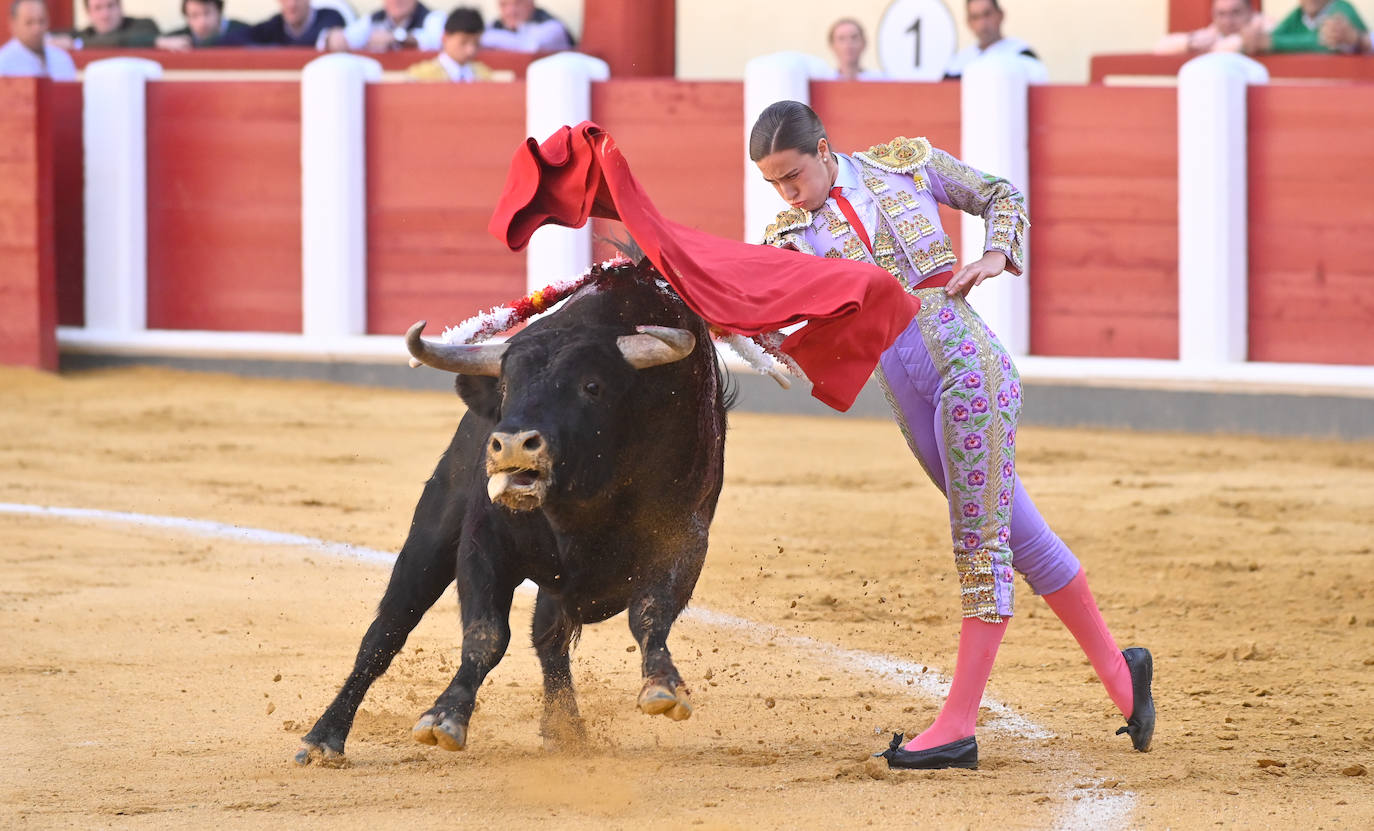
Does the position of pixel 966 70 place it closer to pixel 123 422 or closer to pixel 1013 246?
pixel 123 422

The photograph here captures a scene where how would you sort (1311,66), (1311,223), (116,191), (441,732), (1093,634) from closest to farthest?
(441,732) < (1093,634) < (1311,223) < (1311,66) < (116,191)

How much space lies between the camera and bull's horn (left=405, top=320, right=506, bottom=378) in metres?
2.93

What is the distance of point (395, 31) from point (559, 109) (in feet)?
4.92

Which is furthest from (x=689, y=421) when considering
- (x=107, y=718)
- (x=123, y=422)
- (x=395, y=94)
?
(x=395, y=94)

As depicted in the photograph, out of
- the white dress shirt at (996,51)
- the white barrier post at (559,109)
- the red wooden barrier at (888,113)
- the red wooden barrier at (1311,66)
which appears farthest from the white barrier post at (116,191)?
the red wooden barrier at (1311,66)

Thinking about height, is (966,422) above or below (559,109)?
below

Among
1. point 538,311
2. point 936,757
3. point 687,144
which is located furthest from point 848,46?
point 936,757

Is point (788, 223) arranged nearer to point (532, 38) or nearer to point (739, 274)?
point (739, 274)

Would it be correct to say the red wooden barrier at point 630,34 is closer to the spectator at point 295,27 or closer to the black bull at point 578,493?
the spectator at point 295,27

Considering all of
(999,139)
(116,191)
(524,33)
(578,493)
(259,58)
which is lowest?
(578,493)

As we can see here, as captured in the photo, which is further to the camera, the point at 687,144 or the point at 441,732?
the point at 687,144

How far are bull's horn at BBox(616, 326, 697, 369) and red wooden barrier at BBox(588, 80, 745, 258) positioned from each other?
15.3ft

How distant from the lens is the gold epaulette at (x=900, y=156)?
2.97m

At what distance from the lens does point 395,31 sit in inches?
347
